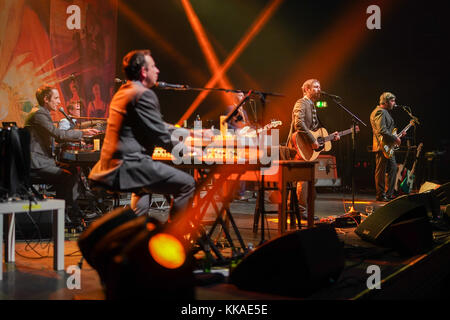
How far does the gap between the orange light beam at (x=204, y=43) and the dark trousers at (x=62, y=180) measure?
6.62 meters

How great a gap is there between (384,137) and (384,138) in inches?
0.8

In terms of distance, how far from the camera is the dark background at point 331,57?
36.4 ft

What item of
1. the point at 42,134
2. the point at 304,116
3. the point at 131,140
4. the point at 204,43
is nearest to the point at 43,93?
the point at 42,134

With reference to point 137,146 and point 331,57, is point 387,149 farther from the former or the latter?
point 137,146

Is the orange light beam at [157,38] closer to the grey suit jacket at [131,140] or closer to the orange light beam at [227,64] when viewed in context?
the orange light beam at [227,64]

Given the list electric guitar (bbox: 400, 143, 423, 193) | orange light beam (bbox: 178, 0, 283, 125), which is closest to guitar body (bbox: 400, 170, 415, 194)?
electric guitar (bbox: 400, 143, 423, 193)

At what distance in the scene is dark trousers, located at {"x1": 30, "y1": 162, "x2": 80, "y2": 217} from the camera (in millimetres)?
5266

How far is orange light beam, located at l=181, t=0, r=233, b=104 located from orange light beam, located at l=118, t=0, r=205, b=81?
410 mm

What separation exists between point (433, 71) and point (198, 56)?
5.93m

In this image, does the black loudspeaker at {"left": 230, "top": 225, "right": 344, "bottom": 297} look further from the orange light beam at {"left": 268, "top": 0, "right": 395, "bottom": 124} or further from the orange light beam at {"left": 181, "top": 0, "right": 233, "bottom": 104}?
the orange light beam at {"left": 268, "top": 0, "right": 395, "bottom": 124}

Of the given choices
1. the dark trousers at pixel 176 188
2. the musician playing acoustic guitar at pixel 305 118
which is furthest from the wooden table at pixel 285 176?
the musician playing acoustic guitar at pixel 305 118

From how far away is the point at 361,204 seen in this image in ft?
28.3
